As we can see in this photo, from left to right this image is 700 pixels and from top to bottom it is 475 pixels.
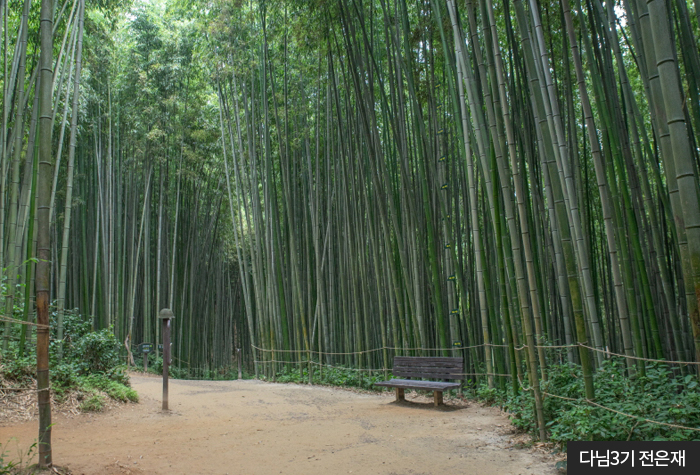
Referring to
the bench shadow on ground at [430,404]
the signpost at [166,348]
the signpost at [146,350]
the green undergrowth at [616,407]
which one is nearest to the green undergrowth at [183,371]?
the signpost at [146,350]

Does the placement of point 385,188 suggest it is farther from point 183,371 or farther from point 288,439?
point 183,371

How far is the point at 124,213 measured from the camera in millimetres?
8922

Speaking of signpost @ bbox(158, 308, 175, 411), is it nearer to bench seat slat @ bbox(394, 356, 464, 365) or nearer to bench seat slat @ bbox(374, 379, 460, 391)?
bench seat slat @ bbox(374, 379, 460, 391)

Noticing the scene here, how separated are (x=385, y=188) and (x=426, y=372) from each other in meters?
1.91

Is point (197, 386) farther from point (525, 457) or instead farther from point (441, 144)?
point (525, 457)

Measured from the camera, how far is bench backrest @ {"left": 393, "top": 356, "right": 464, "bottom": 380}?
4375mm

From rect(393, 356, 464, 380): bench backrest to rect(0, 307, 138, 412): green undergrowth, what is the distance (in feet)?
8.10

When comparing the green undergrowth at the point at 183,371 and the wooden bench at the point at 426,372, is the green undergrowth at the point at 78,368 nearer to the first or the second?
the wooden bench at the point at 426,372

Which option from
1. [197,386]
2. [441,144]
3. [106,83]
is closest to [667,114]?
[441,144]

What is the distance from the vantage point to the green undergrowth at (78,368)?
3818mm

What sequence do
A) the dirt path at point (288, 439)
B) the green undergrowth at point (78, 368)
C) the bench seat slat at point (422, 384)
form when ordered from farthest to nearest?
the bench seat slat at point (422, 384), the green undergrowth at point (78, 368), the dirt path at point (288, 439)

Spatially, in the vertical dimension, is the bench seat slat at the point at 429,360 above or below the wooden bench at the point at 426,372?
above

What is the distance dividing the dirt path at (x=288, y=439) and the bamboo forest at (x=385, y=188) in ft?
1.15

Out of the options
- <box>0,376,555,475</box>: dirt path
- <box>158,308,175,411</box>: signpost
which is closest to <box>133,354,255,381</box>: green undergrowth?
<box>0,376,555,475</box>: dirt path
